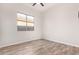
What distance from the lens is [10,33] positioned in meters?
1.55

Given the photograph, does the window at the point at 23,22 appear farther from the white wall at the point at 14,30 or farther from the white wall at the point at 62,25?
the white wall at the point at 62,25

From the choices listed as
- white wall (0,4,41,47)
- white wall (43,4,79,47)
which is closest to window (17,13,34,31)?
white wall (0,4,41,47)

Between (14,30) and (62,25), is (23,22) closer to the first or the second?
(14,30)

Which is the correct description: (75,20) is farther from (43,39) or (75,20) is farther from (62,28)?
(43,39)

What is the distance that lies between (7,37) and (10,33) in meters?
0.15

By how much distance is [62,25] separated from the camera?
4.78ft

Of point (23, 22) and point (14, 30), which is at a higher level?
point (23, 22)

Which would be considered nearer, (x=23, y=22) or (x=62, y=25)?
(x=23, y=22)

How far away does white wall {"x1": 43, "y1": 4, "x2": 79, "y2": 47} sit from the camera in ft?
4.33

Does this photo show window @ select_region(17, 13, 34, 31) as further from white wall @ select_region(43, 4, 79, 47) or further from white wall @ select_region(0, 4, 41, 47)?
white wall @ select_region(43, 4, 79, 47)

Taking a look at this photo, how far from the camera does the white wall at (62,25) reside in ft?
4.33

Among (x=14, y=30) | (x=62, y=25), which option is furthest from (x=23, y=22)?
(x=62, y=25)
